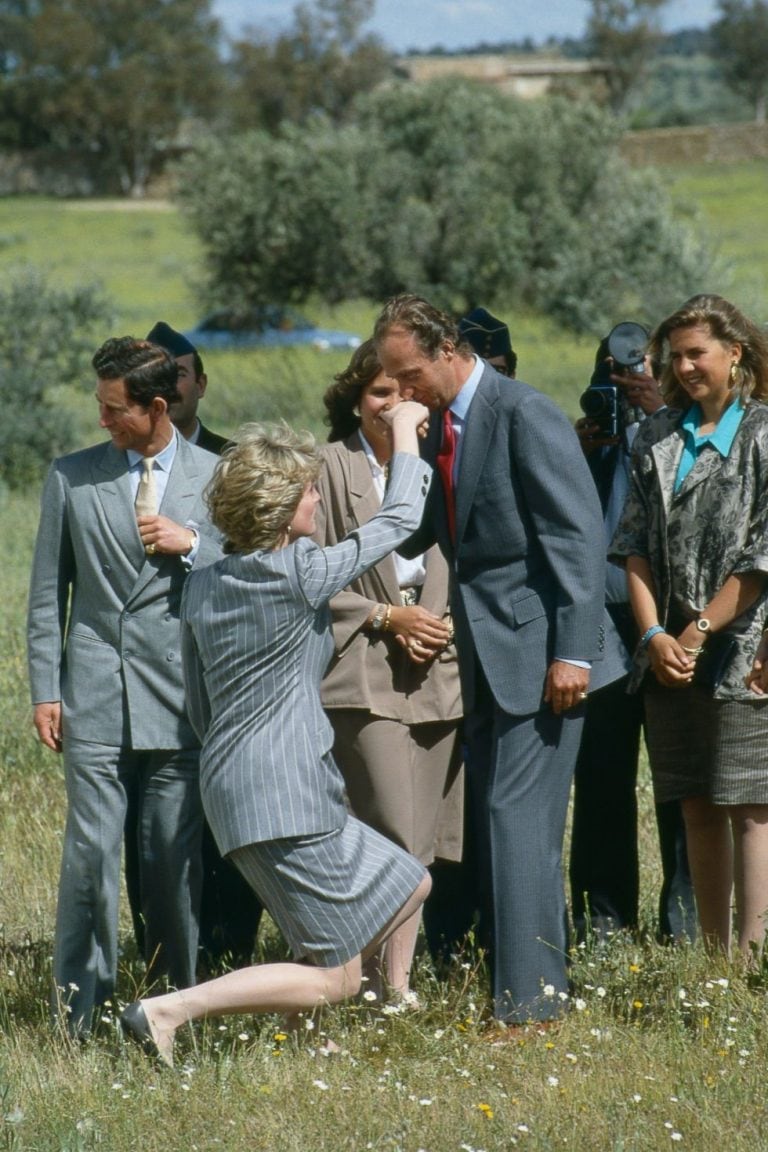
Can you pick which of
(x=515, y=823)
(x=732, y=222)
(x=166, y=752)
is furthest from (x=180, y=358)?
(x=732, y=222)

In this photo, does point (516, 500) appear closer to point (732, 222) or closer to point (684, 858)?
point (684, 858)

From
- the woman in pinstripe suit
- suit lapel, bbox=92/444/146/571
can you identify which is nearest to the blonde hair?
the woman in pinstripe suit

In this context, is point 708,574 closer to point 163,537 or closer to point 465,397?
point 465,397

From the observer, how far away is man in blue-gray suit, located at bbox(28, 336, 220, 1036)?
4723mm

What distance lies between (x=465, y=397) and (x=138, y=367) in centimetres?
97

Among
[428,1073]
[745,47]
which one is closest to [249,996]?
[428,1073]

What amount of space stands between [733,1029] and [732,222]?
4639 centimetres

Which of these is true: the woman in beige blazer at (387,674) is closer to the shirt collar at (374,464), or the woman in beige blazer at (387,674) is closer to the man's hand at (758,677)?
the shirt collar at (374,464)

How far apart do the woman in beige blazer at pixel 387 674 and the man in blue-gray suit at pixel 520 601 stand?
9.0 inches

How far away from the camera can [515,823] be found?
15.4 feet

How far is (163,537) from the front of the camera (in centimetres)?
466

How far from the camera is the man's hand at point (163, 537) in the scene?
4660mm

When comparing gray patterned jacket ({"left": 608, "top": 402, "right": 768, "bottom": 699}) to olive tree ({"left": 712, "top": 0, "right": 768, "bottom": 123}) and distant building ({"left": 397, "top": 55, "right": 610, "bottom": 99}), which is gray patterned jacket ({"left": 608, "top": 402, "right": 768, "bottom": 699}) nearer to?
distant building ({"left": 397, "top": 55, "right": 610, "bottom": 99})

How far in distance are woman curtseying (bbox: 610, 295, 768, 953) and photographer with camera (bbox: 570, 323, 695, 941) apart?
45 centimetres
